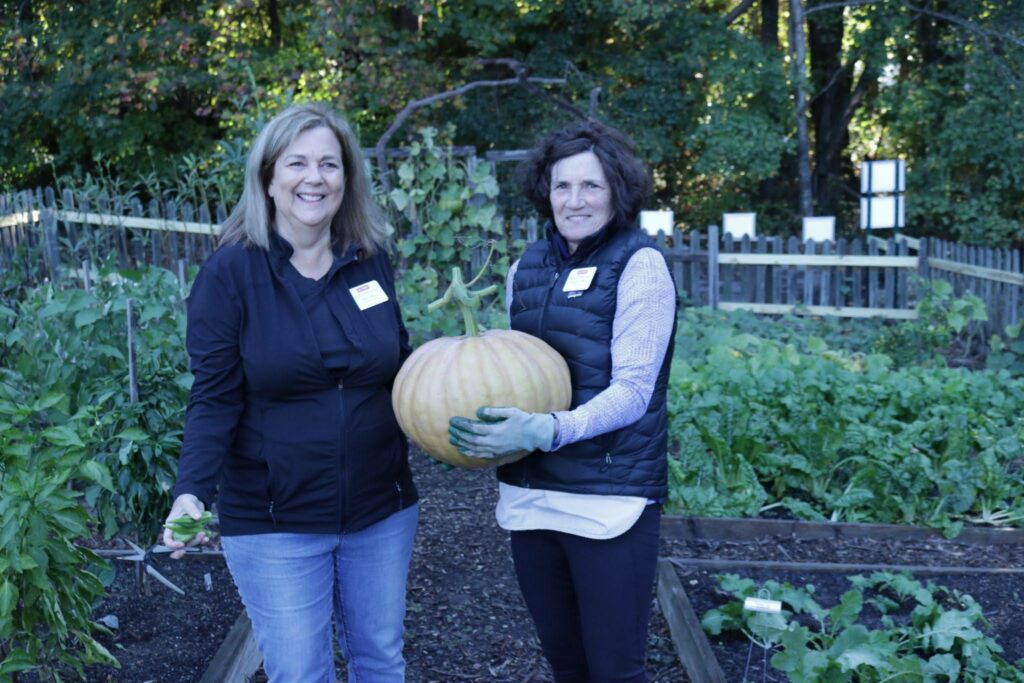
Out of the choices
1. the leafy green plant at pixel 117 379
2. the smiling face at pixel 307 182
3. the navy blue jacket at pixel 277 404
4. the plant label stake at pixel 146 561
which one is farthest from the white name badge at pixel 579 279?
the plant label stake at pixel 146 561

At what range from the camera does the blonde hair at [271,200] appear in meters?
2.21

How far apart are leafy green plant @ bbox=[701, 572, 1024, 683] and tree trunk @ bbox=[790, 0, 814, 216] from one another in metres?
13.0

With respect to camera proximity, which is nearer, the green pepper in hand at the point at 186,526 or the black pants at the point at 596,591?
the green pepper in hand at the point at 186,526

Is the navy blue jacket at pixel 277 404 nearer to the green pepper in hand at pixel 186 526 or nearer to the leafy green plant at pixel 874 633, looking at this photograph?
the green pepper in hand at pixel 186 526

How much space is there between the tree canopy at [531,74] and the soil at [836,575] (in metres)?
10.2

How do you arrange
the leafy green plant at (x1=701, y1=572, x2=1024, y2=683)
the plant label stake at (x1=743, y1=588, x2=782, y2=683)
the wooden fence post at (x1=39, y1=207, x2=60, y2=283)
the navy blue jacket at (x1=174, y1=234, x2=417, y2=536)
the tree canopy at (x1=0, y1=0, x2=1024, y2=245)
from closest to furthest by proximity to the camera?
the navy blue jacket at (x1=174, y1=234, x2=417, y2=536), the plant label stake at (x1=743, y1=588, x2=782, y2=683), the leafy green plant at (x1=701, y1=572, x2=1024, y2=683), the wooden fence post at (x1=39, y1=207, x2=60, y2=283), the tree canopy at (x1=0, y1=0, x2=1024, y2=245)

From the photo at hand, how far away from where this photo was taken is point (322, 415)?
2207mm

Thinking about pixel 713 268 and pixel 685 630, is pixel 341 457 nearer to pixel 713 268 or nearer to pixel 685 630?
pixel 685 630

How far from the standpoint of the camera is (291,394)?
86.7 inches

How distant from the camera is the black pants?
7.47ft

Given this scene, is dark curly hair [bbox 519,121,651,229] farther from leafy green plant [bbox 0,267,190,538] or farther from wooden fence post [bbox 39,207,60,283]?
wooden fence post [bbox 39,207,60,283]

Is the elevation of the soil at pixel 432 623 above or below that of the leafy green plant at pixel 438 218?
below

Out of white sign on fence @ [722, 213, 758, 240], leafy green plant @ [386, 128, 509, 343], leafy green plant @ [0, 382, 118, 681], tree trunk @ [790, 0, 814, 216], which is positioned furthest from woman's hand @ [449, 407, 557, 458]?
tree trunk @ [790, 0, 814, 216]

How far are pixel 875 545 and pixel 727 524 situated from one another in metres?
0.58
